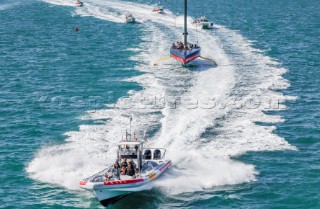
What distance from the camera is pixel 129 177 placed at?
47562mm

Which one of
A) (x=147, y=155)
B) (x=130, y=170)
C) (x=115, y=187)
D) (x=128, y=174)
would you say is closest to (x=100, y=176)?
(x=115, y=187)

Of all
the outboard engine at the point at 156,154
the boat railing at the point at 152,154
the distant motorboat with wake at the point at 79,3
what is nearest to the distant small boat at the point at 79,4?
the distant motorboat with wake at the point at 79,3

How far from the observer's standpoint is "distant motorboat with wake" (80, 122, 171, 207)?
4544 centimetres

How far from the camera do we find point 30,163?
2201 inches

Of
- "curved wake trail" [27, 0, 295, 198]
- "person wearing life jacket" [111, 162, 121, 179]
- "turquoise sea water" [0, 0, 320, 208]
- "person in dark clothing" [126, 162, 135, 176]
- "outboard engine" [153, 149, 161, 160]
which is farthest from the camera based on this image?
"outboard engine" [153, 149, 161, 160]

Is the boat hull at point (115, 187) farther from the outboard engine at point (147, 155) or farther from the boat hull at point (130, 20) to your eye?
the boat hull at point (130, 20)

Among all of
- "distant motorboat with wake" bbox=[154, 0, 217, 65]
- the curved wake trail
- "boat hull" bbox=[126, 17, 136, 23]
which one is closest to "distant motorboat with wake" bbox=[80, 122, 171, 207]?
the curved wake trail

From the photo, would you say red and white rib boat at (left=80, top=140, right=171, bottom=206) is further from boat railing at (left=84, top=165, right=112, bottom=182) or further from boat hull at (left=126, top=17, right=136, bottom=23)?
boat hull at (left=126, top=17, right=136, bottom=23)

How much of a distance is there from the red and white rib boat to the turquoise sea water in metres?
1.30

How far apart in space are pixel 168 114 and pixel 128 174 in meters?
19.8

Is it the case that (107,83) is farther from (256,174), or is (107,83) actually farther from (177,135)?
(256,174)

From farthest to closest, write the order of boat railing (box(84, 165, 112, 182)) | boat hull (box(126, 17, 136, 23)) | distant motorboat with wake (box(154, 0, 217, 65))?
1. boat hull (box(126, 17, 136, 23))
2. distant motorboat with wake (box(154, 0, 217, 65))
3. boat railing (box(84, 165, 112, 182))

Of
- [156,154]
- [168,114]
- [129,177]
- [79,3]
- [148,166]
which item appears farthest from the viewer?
[79,3]

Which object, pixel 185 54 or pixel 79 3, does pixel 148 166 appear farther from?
pixel 79 3
